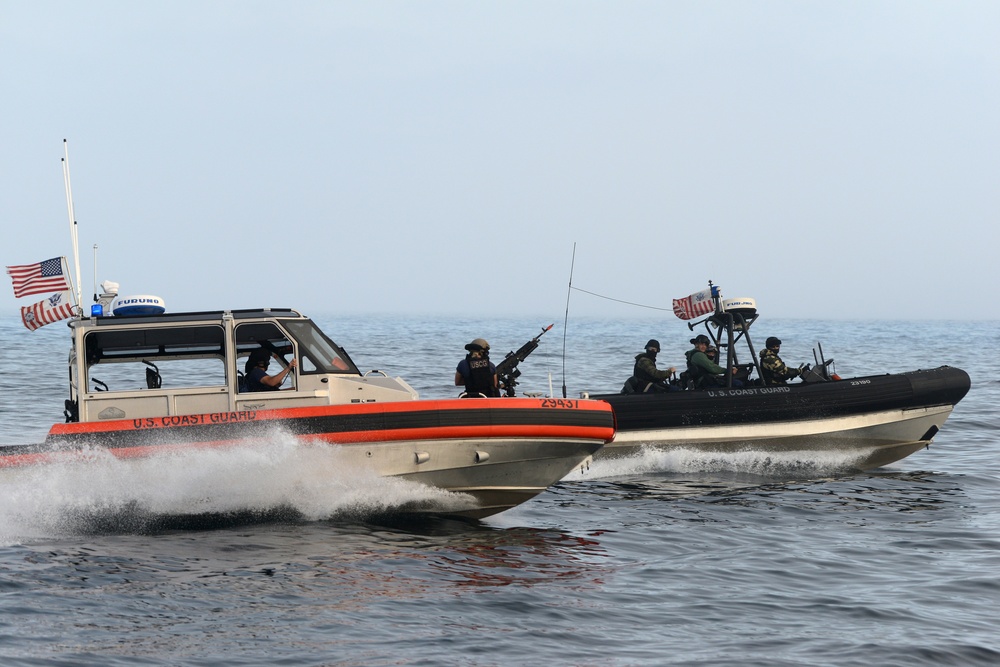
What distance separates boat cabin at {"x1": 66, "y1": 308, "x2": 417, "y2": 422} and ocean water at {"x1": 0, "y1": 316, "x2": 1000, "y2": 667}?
0.55 meters

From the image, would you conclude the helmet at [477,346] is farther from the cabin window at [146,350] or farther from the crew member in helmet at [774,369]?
the crew member in helmet at [774,369]

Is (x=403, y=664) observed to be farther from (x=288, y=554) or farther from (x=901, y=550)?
(x=901, y=550)

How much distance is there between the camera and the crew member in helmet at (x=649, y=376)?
13.0 metres

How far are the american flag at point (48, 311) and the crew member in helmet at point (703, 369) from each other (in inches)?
293

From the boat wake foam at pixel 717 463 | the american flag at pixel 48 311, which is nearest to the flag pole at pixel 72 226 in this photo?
the american flag at pixel 48 311

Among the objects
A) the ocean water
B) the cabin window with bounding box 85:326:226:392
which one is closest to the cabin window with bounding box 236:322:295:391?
the cabin window with bounding box 85:326:226:392

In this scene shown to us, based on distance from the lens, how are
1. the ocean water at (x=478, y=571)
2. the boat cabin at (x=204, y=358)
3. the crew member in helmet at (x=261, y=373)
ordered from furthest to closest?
the crew member in helmet at (x=261, y=373) → the boat cabin at (x=204, y=358) → the ocean water at (x=478, y=571)

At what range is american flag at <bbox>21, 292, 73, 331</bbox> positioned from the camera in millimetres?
9109

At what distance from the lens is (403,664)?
5906 millimetres

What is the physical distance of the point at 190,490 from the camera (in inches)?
347

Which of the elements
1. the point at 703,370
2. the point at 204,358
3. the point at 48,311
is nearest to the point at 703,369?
the point at 703,370

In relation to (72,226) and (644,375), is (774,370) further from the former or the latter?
(72,226)

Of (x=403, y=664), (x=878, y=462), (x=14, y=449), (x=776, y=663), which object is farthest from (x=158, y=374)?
(x=878, y=462)

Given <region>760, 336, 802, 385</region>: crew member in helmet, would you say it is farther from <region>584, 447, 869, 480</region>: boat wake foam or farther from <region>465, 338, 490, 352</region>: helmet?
<region>465, 338, 490, 352</region>: helmet
